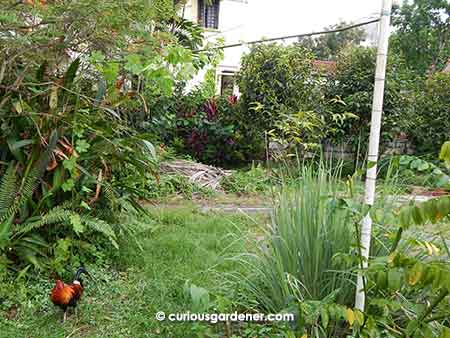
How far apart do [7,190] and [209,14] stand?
498 inches

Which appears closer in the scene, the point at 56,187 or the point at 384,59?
the point at 384,59

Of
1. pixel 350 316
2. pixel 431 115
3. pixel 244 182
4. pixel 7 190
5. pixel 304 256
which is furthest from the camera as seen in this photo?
pixel 431 115

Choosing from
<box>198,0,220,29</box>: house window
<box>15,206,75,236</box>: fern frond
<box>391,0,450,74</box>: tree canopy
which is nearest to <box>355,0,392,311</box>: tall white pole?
<box>15,206,75,236</box>: fern frond

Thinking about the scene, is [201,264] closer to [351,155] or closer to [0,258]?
[0,258]

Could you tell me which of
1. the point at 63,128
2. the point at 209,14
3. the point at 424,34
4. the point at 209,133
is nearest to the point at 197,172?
the point at 209,133

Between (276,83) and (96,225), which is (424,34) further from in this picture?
(96,225)

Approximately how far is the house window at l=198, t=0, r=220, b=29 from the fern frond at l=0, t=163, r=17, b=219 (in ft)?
39.6

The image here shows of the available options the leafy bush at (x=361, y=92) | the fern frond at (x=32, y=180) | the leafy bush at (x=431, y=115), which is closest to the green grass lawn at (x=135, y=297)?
the fern frond at (x=32, y=180)

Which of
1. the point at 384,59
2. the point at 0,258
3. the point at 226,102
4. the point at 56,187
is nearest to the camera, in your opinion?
the point at 384,59

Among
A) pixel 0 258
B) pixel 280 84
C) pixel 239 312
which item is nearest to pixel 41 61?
pixel 0 258

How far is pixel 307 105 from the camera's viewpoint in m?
8.30

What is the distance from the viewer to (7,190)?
2.78 meters

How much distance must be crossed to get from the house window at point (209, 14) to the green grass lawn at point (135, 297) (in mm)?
11685

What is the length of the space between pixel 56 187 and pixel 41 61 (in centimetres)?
83
